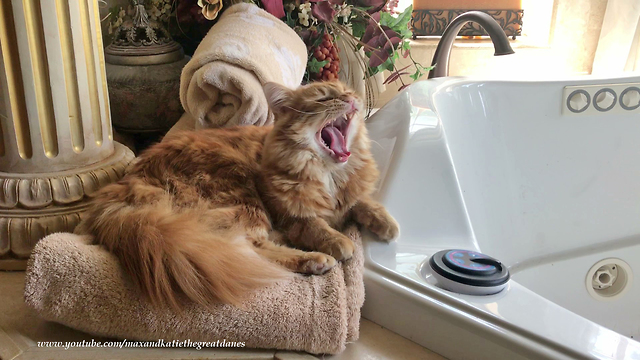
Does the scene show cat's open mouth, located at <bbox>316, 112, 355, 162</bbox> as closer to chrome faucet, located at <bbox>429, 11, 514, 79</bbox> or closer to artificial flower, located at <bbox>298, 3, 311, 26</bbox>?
artificial flower, located at <bbox>298, 3, 311, 26</bbox>

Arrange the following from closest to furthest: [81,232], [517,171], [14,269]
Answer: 1. [81,232]
2. [14,269]
3. [517,171]

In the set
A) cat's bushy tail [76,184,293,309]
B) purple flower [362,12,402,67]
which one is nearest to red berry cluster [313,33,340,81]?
purple flower [362,12,402,67]

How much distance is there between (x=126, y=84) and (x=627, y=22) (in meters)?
1.75

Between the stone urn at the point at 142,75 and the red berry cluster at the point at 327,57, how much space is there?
17.5 inches

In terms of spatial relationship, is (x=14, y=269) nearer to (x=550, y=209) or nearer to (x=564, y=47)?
(x=550, y=209)

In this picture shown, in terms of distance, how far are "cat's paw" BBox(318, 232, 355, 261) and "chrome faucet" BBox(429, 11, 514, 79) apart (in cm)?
102

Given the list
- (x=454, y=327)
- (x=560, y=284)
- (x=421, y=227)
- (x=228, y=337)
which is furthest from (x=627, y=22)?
(x=228, y=337)

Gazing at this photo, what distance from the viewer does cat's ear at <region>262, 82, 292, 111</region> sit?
40.3 inches

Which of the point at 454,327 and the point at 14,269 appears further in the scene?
the point at 14,269

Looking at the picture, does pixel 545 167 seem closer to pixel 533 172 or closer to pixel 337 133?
pixel 533 172

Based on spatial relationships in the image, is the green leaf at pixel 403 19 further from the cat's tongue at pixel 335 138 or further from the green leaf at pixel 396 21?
the cat's tongue at pixel 335 138

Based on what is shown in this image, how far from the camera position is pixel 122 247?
855 millimetres

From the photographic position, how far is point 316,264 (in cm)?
91

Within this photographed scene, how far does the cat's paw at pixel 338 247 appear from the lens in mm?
933
